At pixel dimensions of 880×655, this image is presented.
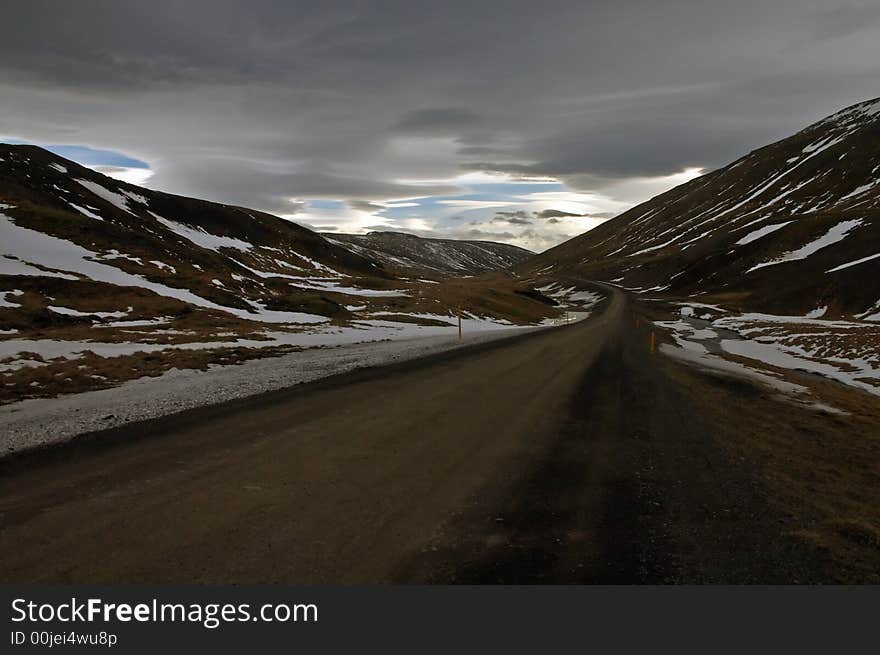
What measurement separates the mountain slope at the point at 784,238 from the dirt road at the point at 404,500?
53740 millimetres

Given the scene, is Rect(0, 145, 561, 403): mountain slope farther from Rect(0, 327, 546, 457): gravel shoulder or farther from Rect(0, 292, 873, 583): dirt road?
Rect(0, 292, 873, 583): dirt road

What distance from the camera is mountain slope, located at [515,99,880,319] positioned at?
202 feet

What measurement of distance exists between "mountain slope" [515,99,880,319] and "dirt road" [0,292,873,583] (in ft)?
176

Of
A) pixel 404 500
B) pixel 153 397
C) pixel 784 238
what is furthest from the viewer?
pixel 784 238

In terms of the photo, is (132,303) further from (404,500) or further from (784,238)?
(784,238)

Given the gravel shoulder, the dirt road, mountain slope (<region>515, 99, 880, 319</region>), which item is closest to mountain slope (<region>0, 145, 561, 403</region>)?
the gravel shoulder

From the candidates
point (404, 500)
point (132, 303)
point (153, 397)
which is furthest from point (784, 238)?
point (404, 500)

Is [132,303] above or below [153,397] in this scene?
above

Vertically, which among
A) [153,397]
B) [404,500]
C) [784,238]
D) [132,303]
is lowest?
[404,500]

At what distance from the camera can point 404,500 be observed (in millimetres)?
6965

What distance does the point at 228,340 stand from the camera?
80.4 feet

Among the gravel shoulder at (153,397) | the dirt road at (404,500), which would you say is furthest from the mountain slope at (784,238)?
the gravel shoulder at (153,397)

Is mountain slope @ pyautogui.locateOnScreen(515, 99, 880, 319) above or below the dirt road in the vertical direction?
above

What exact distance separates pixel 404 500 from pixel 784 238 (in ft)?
344
